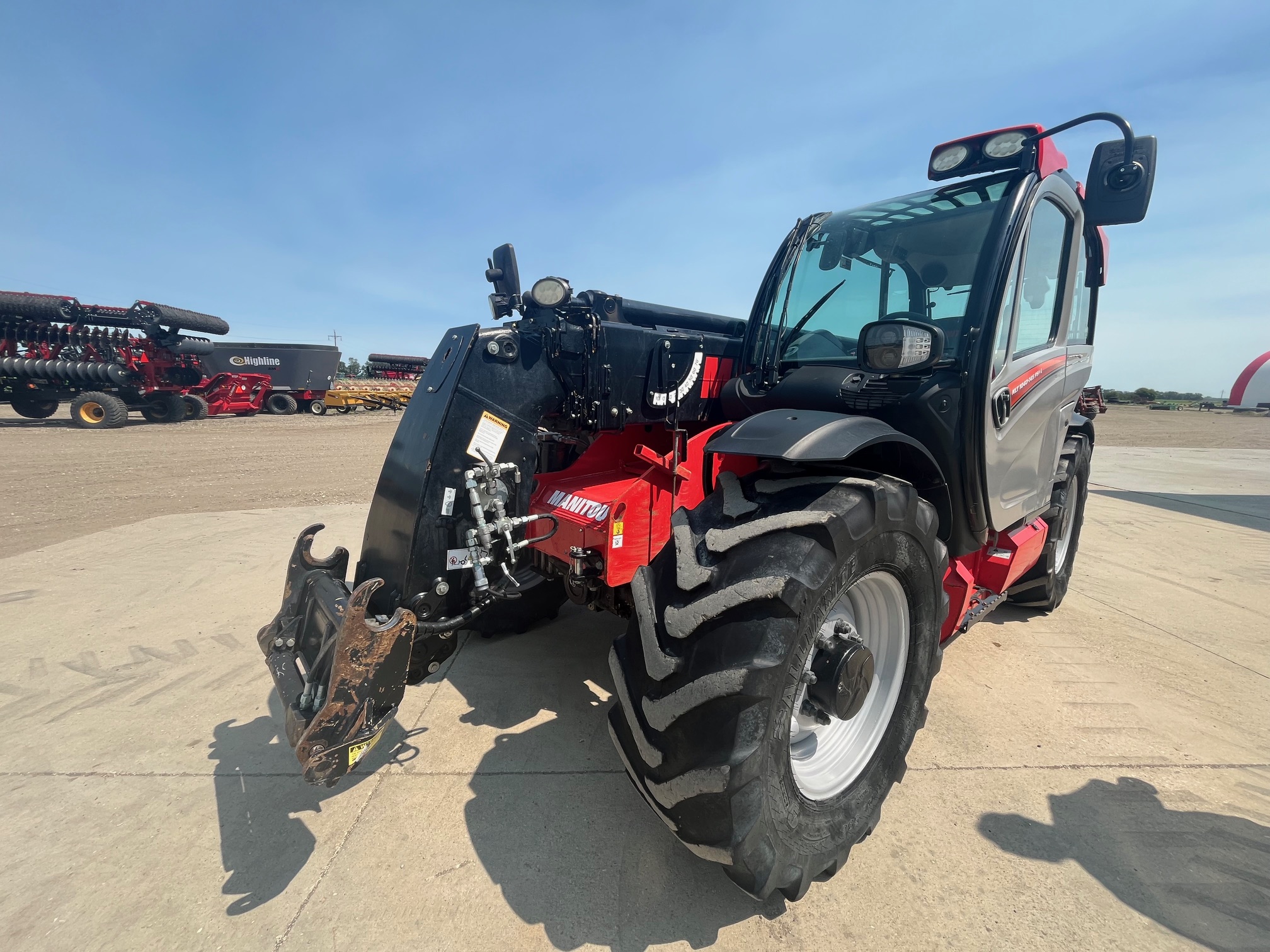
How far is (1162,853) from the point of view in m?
1.88

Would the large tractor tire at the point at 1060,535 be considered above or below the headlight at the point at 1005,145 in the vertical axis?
below

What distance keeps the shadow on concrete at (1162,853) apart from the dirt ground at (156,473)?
708cm

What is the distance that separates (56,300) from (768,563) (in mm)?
22563

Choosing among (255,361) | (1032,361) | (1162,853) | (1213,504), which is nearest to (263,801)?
(1162,853)

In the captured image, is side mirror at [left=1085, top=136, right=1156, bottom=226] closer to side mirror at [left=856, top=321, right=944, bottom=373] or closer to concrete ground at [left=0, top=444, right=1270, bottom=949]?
side mirror at [left=856, top=321, right=944, bottom=373]

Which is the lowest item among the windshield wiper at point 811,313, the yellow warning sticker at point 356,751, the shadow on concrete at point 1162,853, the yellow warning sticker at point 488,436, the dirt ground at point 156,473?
the shadow on concrete at point 1162,853

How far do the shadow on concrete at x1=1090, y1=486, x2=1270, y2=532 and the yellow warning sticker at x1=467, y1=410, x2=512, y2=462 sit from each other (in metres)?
8.14

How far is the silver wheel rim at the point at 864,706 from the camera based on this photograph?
1.91 metres

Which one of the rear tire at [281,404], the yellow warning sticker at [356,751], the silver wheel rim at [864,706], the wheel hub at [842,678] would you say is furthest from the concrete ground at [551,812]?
the rear tire at [281,404]

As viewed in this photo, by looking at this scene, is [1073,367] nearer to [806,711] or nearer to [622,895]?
[806,711]

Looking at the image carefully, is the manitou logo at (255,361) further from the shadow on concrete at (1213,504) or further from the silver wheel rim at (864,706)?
the shadow on concrete at (1213,504)

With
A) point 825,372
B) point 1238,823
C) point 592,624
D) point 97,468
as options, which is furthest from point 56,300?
point 1238,823

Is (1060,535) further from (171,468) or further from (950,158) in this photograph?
(171,468)

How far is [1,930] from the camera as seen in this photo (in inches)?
62.5
